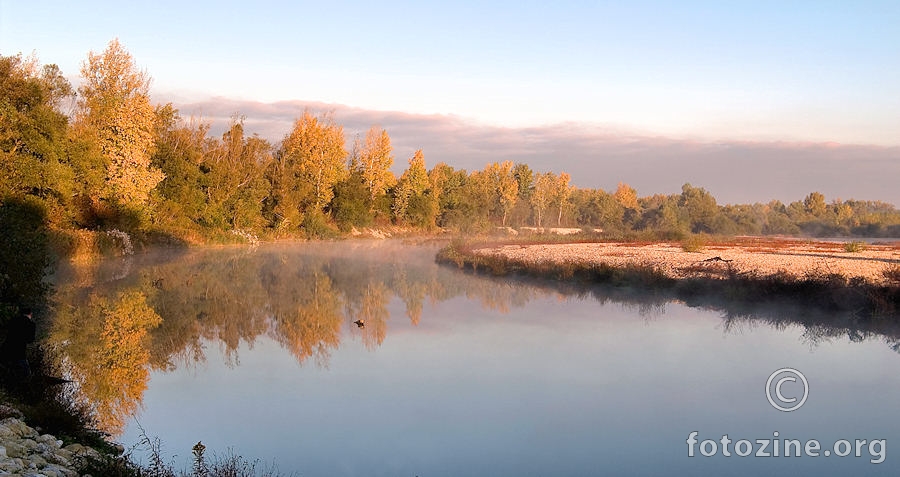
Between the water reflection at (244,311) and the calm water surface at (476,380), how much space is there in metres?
0.10

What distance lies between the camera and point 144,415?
9.50 metres

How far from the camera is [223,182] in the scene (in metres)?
51.1

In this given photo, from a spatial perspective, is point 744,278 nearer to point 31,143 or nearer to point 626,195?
point 31,143

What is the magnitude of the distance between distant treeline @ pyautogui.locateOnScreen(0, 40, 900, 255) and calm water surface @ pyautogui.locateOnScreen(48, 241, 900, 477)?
32.3 feet

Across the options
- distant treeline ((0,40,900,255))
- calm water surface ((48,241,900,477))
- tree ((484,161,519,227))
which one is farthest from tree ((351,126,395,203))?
calm water surface ((48,241,900,477))

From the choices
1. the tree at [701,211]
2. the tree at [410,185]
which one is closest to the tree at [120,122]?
the tree at [410,185]

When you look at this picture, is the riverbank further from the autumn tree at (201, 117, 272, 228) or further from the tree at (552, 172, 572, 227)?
the tree at (552, 172, 572, 227)

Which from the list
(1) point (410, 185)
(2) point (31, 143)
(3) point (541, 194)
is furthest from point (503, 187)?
(2) point (31, 143)

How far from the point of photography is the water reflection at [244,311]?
1278 cm

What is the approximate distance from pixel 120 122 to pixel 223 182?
47.7ft

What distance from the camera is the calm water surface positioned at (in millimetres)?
8039

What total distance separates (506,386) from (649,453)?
357 centimetres

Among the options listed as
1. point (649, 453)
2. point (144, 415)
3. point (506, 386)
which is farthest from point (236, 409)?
point (649, 453)

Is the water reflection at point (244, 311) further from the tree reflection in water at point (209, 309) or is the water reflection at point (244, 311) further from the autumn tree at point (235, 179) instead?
the autumn tree at point (235, 179)
